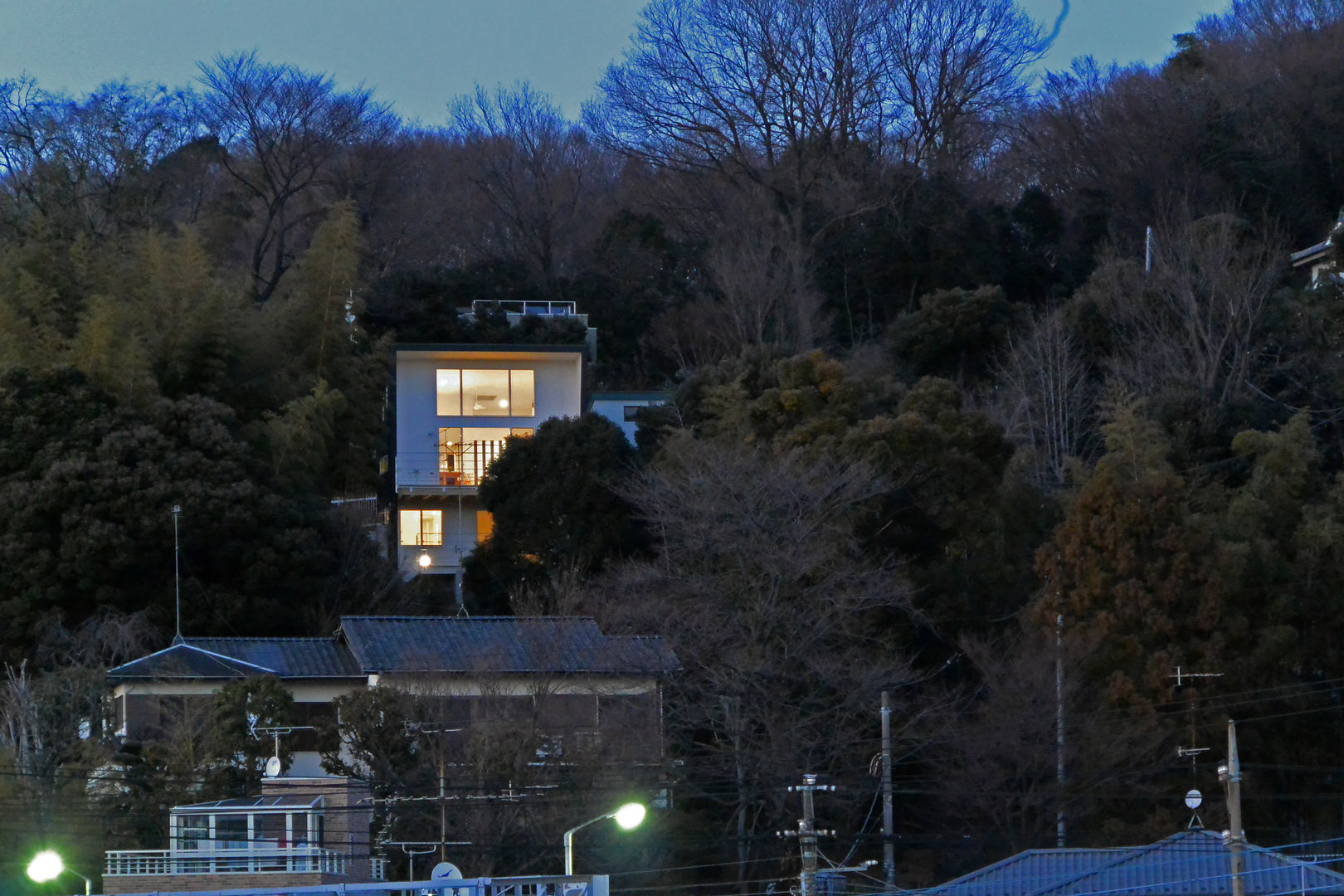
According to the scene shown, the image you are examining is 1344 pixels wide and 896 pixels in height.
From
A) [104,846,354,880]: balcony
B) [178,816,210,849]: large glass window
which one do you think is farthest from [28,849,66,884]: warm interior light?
[178,816,210,849]: large glass window

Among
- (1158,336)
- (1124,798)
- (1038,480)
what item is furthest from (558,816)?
(1158,336)

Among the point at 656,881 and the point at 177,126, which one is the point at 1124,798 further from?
the point at 177,126

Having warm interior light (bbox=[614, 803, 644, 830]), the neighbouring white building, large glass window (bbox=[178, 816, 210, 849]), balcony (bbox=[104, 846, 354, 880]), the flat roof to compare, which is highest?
the neighbouring white building

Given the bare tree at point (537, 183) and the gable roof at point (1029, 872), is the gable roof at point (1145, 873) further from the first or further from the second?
the bare tree at point (537, 183)

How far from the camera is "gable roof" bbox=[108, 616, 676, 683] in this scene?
2411 cm

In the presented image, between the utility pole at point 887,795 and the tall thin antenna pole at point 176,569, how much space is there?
11119 millimetres

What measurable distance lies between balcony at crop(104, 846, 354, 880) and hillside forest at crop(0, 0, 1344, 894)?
91 cm

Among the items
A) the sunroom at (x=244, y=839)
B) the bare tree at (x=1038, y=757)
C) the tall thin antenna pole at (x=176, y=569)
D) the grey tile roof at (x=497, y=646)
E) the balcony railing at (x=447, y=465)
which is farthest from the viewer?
the balcony railing at (x=447, y=465)

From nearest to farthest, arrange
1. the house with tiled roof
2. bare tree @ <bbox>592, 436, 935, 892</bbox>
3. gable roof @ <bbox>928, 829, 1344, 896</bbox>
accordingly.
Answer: gable roof @ <bbox>928, 829, 1344, 896</bbox> → bare tree @ <bbox>592, 436, 935, 892</bbox> → the house with tiled roof

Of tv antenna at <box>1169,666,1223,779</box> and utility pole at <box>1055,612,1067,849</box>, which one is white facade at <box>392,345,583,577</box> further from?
tv antenna at <box>1169,666,1223,779</box>

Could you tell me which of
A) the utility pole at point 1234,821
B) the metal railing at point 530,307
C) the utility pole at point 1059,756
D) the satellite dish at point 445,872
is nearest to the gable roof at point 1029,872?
the utility pole at point 1059,756

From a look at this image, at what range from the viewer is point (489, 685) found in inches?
919

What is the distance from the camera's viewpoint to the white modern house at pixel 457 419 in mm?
36875

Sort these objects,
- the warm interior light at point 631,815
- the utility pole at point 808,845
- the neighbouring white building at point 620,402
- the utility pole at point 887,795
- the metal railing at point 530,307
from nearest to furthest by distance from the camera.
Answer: the warm interior light at point 631,815
the utility pole at point 808,845
the utility pole at point 887,795
the neighbouring white building at point 620,402
the metal railing at point 530,307
